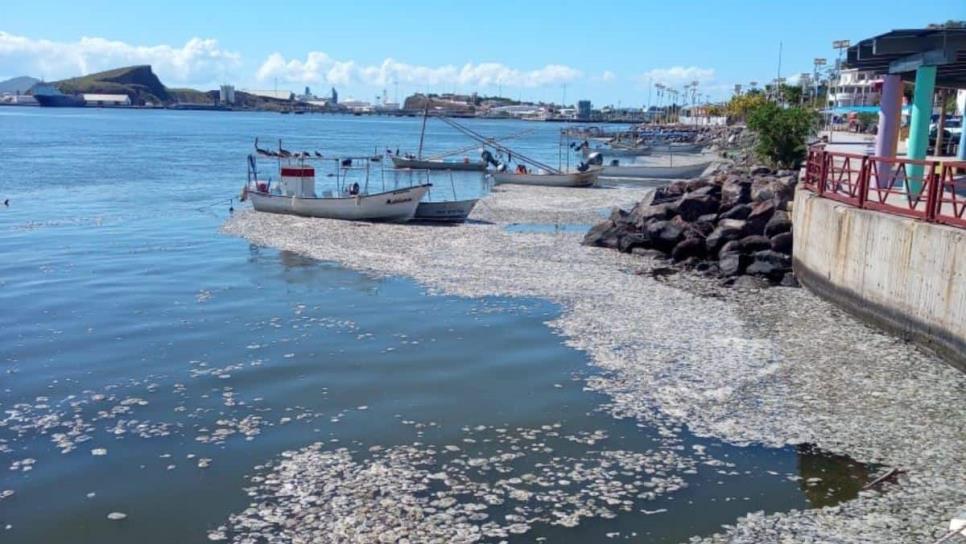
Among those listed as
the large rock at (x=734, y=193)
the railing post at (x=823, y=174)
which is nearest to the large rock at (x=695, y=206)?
the large rock at (x=734, y=193)

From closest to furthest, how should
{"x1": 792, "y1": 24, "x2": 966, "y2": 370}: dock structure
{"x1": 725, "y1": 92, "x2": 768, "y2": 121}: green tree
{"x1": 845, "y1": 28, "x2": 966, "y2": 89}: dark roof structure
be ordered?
{"x1": 792, "y1": 24, "x2": 966, "y2": 370}: dock structure < {"x1": 845, "y1": 28, "x2": 966, "y2": 89}: dark roof structure < {"x1": 725, "y1": 92, "x2": 768, "y2": 121}: green tree

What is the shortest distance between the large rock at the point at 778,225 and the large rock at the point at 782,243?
0.77m

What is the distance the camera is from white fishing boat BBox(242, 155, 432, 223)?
3938cm

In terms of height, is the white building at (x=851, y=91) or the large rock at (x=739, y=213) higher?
the white building at (x=851, y=91)

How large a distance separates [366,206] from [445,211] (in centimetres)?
370

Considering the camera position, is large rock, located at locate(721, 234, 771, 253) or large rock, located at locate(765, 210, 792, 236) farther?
large rock, located at locate(765, 210, 792, 236)

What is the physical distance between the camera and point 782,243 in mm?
28000

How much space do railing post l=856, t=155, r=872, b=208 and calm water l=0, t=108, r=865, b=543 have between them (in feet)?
27.7

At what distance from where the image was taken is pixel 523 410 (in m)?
15.2

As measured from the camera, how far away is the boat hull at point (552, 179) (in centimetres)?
5950

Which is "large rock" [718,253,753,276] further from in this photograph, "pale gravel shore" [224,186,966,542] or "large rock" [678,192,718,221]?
"large rock" [678,192,718,221]

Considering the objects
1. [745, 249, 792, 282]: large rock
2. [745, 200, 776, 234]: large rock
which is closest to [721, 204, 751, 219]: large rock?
[745, 200, 776, 234]: large rock

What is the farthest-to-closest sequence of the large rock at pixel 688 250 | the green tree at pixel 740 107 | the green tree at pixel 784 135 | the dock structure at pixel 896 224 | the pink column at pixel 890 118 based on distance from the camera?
the green tree at pixel 740 107, the green tree at pixel 784 135, the large rock at pixel 688 250, the pink column at pixel 890 118, the dock structure at pixel 896 224

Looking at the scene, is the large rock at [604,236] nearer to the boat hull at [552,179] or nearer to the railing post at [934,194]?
the railing post at [934,194]
